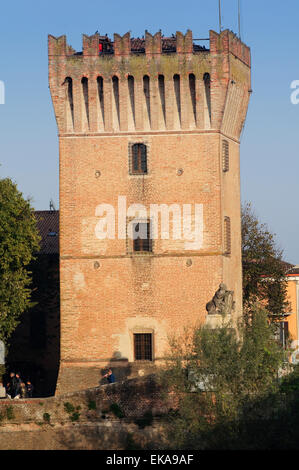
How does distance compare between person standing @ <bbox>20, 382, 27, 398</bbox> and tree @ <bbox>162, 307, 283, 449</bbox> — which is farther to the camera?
person standing @ <bbox>20, 382, 27, 398</bbox>

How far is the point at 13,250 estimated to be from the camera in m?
44.4

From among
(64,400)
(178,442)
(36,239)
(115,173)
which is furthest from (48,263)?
(178,442)

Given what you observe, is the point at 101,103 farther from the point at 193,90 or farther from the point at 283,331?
the point at 283,331

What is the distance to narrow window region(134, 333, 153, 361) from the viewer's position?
1683 inches

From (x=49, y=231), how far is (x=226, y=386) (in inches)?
1019

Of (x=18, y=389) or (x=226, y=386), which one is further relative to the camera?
(x=18, y=389)

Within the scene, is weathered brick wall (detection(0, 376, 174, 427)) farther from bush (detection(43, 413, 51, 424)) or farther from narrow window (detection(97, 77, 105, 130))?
narrow window (detection(97, 77, 105, 130))

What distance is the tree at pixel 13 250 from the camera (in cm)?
4412

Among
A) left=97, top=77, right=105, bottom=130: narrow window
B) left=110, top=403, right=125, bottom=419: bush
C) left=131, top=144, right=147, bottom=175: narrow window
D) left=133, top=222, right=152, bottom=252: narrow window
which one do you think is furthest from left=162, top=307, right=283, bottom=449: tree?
left=97, top=77, right=105, bottom=130: narrow window

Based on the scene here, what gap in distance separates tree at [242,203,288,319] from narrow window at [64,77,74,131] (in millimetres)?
14766

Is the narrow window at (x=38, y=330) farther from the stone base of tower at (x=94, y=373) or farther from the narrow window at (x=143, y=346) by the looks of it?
the narrow window at (x=143, y=346)

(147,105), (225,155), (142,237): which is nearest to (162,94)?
(147,105)

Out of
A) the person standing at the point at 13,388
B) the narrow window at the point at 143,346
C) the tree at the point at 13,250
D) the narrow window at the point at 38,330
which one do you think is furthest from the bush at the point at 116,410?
the narrow window at the point at 38,330
